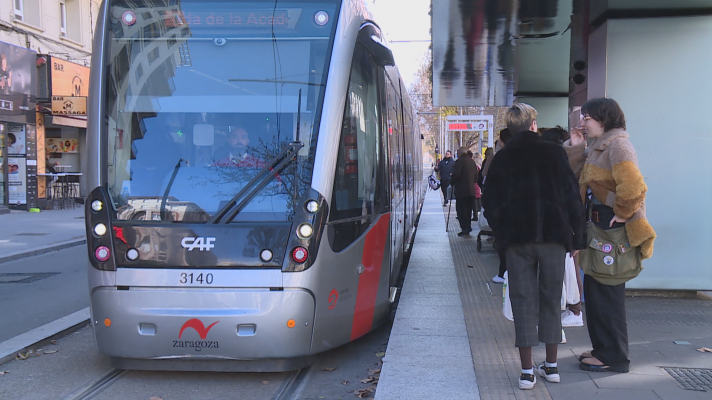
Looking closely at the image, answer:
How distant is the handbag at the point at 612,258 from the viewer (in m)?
4.50

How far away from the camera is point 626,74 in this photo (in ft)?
23.3

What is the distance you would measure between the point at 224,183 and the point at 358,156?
1.22 metres

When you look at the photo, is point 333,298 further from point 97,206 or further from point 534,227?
point 97,206

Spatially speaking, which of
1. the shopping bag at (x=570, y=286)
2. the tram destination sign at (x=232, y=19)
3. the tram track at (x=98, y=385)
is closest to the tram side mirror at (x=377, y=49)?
the tram destination sign at (x=232, y=19)

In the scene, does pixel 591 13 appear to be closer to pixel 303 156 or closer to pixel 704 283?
pixel 704 283

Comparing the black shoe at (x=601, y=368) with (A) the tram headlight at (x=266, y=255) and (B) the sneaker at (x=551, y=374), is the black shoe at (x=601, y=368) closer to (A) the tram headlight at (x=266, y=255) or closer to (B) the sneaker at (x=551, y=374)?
(B) the sneaker at (x=551, y=374)

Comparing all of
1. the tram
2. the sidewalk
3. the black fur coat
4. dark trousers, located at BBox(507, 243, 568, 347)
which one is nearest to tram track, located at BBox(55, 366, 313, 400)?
the tram

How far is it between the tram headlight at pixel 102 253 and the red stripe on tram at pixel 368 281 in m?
1.98

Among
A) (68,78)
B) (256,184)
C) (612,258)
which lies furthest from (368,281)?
(68,78)

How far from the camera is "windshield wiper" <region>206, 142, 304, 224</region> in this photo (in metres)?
4.80

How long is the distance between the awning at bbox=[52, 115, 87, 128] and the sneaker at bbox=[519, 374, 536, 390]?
886 inches

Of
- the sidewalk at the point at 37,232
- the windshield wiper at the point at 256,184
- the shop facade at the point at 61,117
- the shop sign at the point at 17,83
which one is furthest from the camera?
the shop facade at the point at 61,117

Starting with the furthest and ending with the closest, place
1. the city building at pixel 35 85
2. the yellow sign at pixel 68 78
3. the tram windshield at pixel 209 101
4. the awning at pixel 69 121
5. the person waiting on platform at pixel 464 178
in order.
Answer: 1. the awning at pixel 69 121
2. the yellow sign at pixel 68 78
3. the city building at pixel 35 85
4. the person waiting on platform at pixel 464 178
5. the tram windshield at pixel 209 101

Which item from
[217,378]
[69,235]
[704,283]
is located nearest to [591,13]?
[704,283]
